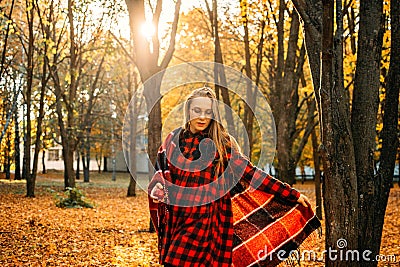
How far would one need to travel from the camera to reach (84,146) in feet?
129

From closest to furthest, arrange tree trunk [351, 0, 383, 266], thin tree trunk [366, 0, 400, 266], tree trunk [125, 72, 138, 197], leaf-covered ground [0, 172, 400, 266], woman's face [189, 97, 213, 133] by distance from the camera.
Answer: woman's face [189, 97, 213, 133], tree trunk [351, 0, 383, 266], thin tree trunk [366, 0, 400, 266], leaf-covered ground [0, 172, 400, 266], tree trunk [125, 72, 138, 197]

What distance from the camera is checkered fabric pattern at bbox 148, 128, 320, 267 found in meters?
4.22

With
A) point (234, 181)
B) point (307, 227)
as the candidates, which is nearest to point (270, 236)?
point (307, 227)

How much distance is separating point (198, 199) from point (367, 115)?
181 cm

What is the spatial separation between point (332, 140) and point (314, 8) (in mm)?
1176

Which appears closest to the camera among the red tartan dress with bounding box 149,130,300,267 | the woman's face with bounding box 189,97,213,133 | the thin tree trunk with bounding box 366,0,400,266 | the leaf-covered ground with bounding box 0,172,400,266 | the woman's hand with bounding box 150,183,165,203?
the red tartan dress with bounding box 149,130,300,267

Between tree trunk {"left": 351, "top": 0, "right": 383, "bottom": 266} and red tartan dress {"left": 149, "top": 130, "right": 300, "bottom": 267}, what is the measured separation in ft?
2.25

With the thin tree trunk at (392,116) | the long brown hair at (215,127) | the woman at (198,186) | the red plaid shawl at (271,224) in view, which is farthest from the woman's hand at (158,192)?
the thin tree trunk at (392,116)

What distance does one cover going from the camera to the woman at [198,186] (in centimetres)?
423

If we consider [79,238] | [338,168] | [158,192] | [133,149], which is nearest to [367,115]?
[338,168]

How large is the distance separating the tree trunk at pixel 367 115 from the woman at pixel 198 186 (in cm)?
69

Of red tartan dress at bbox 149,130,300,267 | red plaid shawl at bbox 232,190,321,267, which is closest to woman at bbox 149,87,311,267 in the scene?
red tartan dress at bbox 149,130,300,267

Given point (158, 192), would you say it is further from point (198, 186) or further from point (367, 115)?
point (367, 115)

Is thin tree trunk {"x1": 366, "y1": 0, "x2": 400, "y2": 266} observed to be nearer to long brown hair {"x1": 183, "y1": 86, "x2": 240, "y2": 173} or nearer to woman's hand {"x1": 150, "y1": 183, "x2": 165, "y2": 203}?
long brown hair {"x1": 183, "y1": 86, "x2": 240, "y2": 173}
